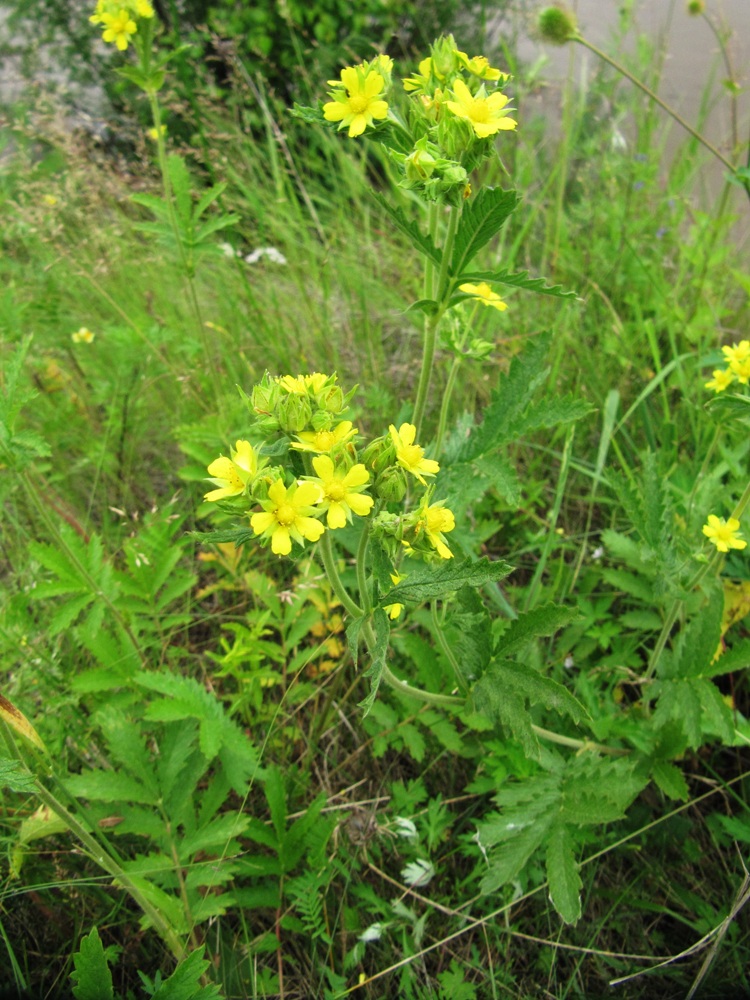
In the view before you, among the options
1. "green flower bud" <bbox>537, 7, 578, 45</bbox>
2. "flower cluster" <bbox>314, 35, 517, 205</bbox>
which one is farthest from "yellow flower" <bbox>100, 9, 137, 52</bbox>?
"green flower bud" <bbox>537, 7, 578, 45</bbox>

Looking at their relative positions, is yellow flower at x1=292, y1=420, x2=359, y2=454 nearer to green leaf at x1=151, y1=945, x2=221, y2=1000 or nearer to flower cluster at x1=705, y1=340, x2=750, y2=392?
green leaf at x1=151, y1=945, x2=221, y2=1000

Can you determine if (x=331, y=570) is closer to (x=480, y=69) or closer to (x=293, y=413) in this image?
(x=293, y=413)

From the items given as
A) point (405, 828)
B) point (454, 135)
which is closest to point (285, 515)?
point (454, 135)

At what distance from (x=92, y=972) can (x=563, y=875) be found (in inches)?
32.9

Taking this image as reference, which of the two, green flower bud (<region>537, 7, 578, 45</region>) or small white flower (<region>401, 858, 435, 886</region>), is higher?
green flower bud (<region>537, 7, 578, 45</region>)

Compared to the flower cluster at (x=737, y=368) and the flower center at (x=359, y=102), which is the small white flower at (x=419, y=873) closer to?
the flower cluster at (x=737, y=368)

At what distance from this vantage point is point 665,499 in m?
1.56

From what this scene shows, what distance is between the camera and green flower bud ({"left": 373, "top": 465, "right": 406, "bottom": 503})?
1035 mm

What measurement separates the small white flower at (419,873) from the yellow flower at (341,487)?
0.92 meters

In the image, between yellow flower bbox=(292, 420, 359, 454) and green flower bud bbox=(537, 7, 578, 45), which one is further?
green flower bud bbox=(537, 7, 578, 45)

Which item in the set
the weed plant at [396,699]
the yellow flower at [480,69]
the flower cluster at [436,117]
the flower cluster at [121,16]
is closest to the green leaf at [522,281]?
the weed plant at [396,699]

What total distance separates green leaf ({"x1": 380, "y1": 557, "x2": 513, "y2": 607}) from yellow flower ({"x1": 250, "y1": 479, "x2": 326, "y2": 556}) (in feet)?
0.58

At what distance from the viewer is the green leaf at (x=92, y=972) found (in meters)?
1.02

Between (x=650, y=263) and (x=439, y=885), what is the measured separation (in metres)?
2.50
